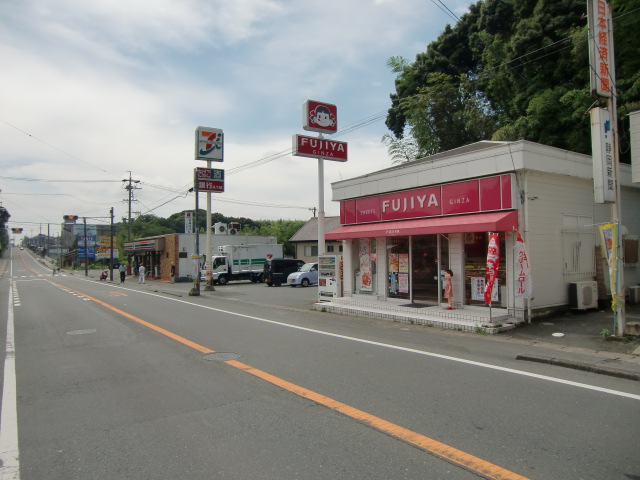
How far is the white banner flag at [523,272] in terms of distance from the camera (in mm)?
10516

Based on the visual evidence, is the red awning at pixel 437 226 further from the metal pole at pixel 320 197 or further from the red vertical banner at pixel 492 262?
the metal pole at pixel 320 197

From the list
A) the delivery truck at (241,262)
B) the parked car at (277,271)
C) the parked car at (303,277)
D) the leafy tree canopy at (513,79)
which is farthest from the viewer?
the delivery truck at (241,262)

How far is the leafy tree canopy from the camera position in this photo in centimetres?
1588

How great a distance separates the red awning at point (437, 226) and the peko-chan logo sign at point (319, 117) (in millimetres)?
4245

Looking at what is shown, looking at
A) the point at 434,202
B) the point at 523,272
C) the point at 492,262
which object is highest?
the point at 434,202

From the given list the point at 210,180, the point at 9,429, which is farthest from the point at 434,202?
the point at 210,180

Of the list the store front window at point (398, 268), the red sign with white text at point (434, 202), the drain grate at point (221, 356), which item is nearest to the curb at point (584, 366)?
the red sign with white text at point (434, 202)

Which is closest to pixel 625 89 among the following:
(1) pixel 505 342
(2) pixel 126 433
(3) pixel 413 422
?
(1) pixel 505 342

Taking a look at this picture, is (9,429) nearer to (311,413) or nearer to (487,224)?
(311,413)

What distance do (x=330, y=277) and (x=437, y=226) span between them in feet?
19.2

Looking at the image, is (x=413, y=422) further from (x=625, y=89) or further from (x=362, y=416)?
(x=625, y=89)

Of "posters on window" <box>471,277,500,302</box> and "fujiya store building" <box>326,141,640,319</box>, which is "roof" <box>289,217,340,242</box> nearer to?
"fujiya store building" <box>326,141,640,319</box>

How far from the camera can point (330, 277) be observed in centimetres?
1712

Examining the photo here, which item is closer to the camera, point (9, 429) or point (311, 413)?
point (9, 429)
